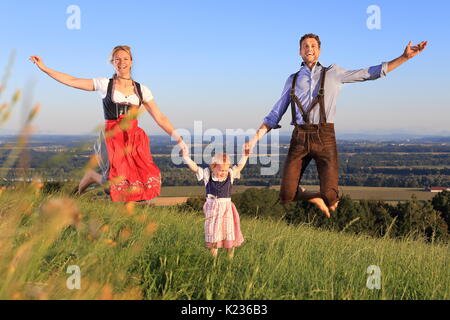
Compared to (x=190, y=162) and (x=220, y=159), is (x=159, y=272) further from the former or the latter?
(x=220, y=159)

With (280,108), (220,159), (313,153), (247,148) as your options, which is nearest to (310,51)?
(280,108)

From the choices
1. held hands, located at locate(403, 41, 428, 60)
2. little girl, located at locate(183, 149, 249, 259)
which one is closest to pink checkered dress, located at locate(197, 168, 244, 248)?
little girl, located at locate(183, 149, 249, 259)

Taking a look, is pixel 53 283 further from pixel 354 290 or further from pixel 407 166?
pixel 407 166

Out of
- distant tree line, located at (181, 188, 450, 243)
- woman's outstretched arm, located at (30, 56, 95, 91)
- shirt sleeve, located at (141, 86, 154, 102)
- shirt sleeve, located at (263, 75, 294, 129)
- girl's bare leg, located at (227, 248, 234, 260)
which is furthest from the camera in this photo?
distant tree line, located at (181, 188, 450, 243)

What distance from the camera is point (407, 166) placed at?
80250 mm

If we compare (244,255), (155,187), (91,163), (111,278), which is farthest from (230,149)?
(91,163)

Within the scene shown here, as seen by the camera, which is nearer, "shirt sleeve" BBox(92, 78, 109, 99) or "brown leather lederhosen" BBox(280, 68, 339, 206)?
"brown leather lederhosen" BBox(280, 68, 339, 206)

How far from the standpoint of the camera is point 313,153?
22.7ft

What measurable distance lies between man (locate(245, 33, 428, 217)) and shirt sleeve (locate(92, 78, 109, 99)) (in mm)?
2339

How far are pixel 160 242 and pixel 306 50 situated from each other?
3356 mm

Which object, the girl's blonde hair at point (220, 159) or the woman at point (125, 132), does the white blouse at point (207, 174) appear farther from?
the woman at point (125, 132)

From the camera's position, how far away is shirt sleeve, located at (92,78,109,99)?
718 centimetres

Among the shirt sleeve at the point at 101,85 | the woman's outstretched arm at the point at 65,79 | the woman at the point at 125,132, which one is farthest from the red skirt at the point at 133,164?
the woman's outstretched arm at the point at 65,79

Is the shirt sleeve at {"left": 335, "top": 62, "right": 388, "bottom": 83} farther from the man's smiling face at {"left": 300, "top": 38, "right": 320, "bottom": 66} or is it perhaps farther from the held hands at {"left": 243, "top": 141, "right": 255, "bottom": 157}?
the held hands at {"left": 243, "top": 141, "right": 255, "bottom": 157}
